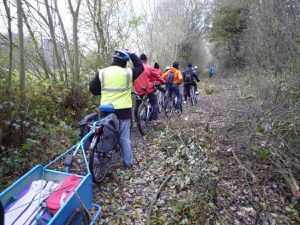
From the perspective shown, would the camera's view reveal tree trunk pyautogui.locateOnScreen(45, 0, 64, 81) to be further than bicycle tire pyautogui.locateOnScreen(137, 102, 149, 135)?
Yes

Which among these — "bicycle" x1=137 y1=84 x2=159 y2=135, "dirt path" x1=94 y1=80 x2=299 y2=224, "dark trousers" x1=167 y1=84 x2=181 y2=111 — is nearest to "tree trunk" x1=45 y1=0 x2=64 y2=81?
"bicycle" x1=137 y1=84 x2=159 y2=135

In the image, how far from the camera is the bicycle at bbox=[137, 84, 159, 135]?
5625mm

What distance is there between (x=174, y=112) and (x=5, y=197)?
6349 mm

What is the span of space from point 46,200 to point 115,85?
80.7 inches

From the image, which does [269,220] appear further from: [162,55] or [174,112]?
[162,55]

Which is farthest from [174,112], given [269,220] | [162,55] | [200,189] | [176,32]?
[176,32]

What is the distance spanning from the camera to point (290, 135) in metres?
3.76

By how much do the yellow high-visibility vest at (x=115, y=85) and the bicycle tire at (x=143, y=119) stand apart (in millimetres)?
1832

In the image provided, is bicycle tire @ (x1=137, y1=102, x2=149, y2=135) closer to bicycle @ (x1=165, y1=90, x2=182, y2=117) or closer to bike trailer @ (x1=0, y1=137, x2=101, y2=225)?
bicycle @ (x1=165, y1=90, x2=182, y2=117)

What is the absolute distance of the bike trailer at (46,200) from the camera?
2105mm

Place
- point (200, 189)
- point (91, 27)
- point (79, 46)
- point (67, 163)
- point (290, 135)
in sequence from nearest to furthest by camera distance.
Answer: point (67, 163) < point (200, 189) < point (290, 135) < point (79, 46) < point (91, 27)

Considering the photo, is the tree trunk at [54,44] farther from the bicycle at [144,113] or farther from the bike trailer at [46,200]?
the bike trailer at [46,200]

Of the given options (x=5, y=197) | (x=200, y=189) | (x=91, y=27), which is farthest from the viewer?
(x=91, y=27)

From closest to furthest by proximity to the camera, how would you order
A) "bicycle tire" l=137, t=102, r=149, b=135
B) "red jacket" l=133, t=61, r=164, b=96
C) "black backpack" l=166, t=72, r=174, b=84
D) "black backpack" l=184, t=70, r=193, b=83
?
"bicycle tire" l=137, t=102, r=149, b=135 → "red jacket" l=133, t=61, r=164, b=96 → "black backpack" l=166, t=72, r=174, b=84 → "black backpack" l=184, t=70, r=193, b=83
